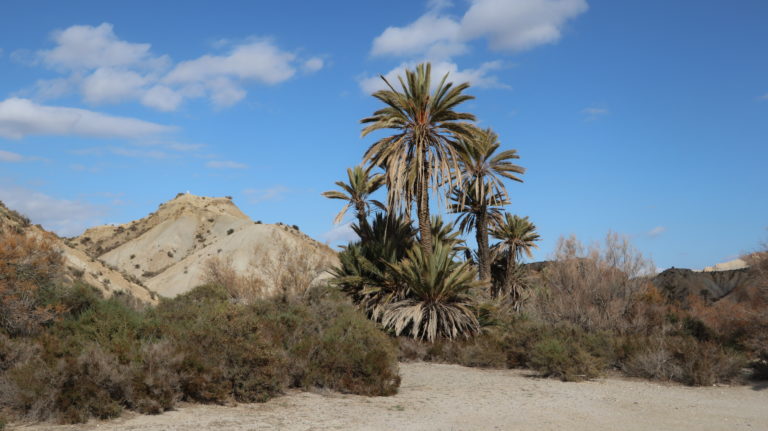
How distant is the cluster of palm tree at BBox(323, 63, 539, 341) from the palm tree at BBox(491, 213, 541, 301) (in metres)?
1.80

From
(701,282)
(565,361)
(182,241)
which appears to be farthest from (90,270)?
(182,241)

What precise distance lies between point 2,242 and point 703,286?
4103 cm

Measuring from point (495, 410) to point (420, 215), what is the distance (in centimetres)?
1056

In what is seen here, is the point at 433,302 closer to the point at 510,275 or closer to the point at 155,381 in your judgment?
the point at 510,275

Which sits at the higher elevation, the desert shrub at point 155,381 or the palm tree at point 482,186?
the palm tree at point 482,186

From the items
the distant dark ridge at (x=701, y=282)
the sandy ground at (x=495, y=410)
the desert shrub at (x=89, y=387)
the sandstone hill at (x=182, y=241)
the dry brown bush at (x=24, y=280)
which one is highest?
the sandstone hill at (x=182, y=241)

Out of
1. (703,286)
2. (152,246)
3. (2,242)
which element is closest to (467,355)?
(2,242)

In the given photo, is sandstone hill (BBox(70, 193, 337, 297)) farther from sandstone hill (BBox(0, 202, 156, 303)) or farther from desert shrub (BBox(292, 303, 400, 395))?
desert shrub (BBox(292, 303, 400, 395))

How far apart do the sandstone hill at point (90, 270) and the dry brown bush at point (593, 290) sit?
861 inches

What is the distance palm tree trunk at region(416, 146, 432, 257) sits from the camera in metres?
19.8

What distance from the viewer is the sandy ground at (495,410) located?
848 cm

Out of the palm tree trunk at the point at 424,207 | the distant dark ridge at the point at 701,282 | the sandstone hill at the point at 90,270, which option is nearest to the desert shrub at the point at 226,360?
the palm tree trunk at the point at 424,207

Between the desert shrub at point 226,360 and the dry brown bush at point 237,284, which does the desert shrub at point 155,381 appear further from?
the dry brown bush at point 237,284

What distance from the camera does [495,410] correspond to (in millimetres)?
10039
